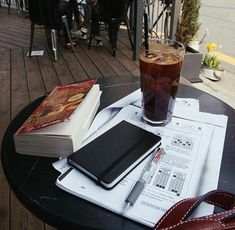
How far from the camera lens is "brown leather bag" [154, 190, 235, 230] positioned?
1.56 feet

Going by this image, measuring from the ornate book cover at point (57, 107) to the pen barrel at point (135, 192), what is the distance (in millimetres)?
232

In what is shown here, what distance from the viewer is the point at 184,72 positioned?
10.2 ft

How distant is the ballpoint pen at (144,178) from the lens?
0.59 m

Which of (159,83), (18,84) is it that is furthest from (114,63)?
(159,83)

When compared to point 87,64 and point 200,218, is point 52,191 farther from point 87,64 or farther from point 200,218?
point 87,64

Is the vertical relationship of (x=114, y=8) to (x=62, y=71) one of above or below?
above

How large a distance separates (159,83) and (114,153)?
236 mm


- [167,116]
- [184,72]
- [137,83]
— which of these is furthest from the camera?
[184,72]

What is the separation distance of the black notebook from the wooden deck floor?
0.90 m

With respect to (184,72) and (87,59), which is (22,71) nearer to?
(87,59)

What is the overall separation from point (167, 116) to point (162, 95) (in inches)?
2.7

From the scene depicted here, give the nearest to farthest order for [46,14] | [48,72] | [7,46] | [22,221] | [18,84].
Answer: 1. [22,221]
2. [18,84]
3. [48,72]
4. [46,14]
5. [7,46]

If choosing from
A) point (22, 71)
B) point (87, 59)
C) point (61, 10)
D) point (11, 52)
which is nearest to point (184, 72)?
point (87, 59)

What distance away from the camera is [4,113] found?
7.04 ft
